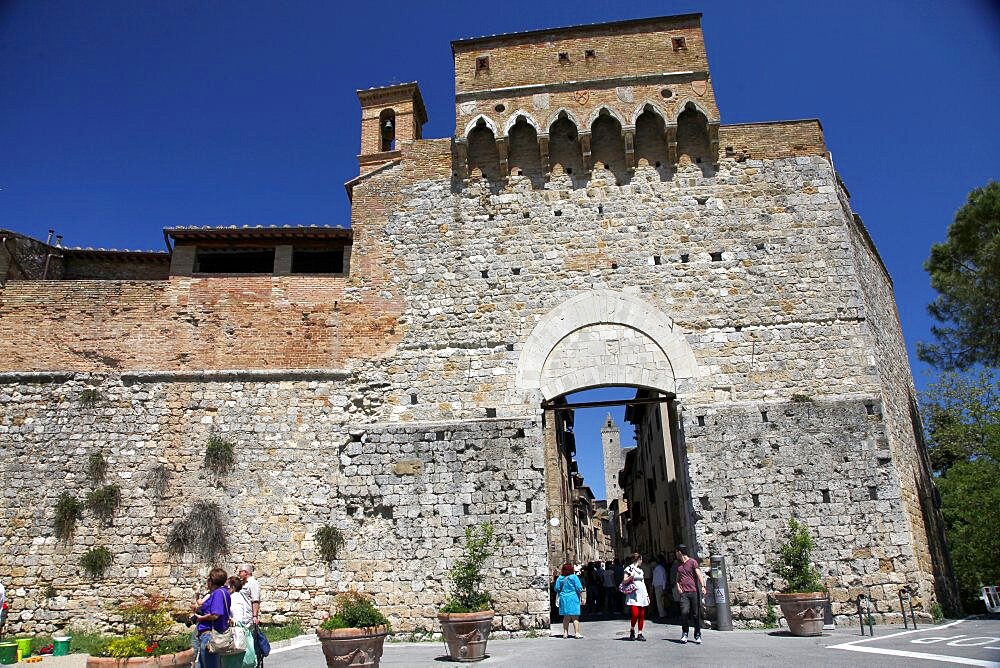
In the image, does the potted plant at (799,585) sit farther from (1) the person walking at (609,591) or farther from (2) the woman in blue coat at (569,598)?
(1) the person walking at (609,591)

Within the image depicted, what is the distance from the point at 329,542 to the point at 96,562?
14.2 ft

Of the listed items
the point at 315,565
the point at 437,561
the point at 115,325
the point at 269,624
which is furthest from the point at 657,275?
the point at 115,325

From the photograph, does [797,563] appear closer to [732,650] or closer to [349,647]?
[732,650]

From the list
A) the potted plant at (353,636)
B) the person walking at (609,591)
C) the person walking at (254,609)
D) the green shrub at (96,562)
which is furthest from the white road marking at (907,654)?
the green shrub at (96,562)

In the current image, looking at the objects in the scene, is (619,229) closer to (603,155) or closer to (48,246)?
(603,155)

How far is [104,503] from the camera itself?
41.9 feet

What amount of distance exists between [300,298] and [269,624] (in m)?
6.46

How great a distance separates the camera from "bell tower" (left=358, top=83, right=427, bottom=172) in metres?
21.0

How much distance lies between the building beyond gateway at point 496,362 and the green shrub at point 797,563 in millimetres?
219

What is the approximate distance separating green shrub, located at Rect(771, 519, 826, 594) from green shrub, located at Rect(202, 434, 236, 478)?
33.9 ft

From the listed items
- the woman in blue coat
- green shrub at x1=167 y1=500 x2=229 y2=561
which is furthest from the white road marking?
green shrub at x1=167 y1=500 x2=229 y2=561

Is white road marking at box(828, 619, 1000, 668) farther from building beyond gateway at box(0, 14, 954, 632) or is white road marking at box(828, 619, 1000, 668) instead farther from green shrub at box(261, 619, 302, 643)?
green shrub at box(261, 619, 302, 643)

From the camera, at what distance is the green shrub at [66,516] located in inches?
498

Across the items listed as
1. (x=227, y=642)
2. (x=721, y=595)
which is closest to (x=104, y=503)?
(x=227, y=642)
